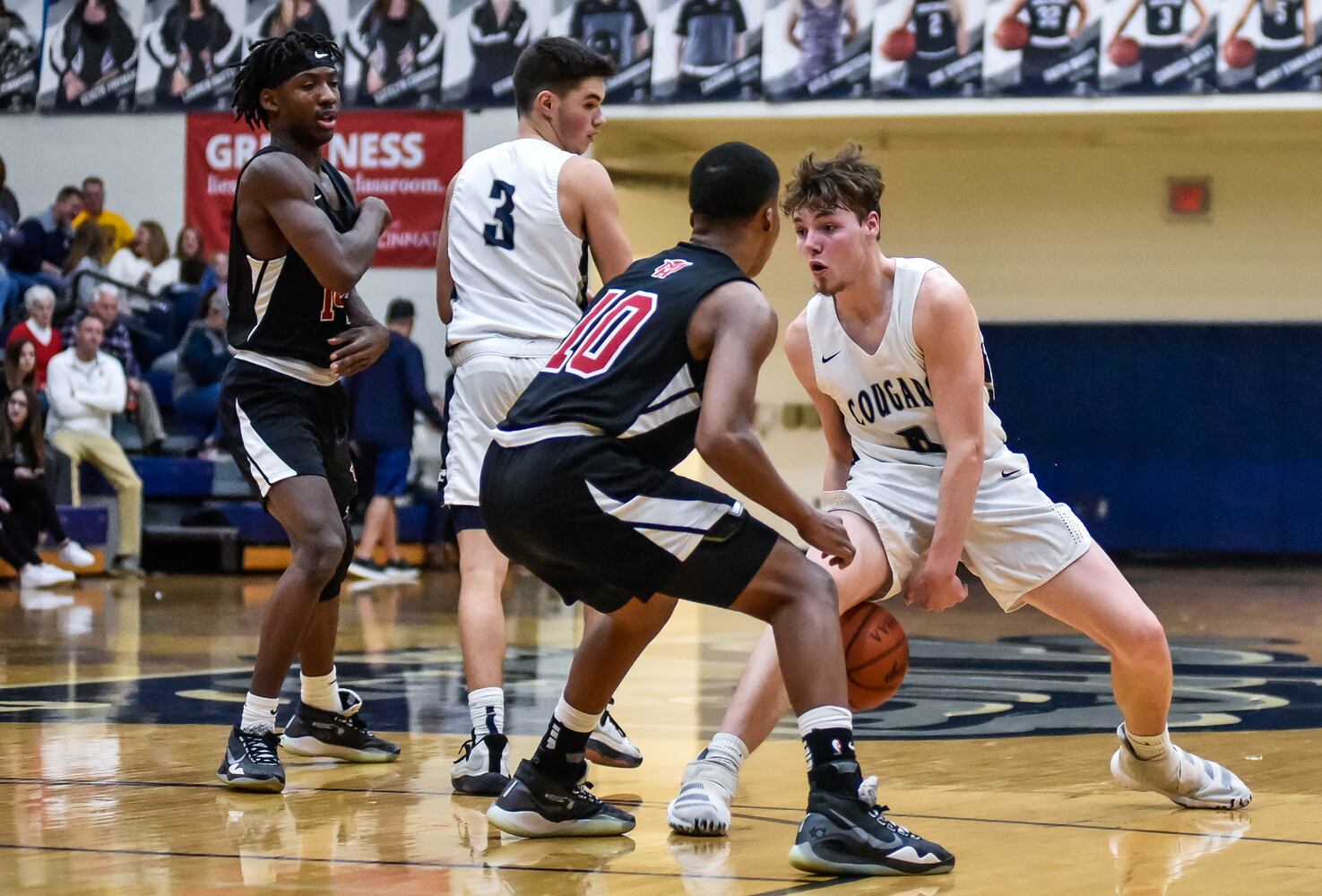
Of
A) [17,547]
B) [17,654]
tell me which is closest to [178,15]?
[17,547]

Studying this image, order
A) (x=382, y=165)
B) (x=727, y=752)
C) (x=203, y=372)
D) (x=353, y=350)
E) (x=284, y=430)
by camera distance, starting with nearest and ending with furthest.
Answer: (x=727, y=752)
(x=284, y=430)
(x=353, y=350)
(x=203, y=372)
(x=382, y=165)

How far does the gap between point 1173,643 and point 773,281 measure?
929cm

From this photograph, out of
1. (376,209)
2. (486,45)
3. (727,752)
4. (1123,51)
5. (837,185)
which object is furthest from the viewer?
(486,45)

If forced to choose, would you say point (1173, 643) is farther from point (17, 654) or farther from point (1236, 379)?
point (1236, 379)

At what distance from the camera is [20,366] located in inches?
480

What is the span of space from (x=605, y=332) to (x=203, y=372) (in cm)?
1091

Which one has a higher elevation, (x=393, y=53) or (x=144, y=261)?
(x=393, y=53)

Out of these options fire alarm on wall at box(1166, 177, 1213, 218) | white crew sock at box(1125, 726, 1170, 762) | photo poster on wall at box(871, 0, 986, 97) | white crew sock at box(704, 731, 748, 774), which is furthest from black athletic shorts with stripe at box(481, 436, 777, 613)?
fire alarm on wall at box(1166, 177, 1213, 218)

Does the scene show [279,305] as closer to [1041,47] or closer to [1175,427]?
[1041,47]

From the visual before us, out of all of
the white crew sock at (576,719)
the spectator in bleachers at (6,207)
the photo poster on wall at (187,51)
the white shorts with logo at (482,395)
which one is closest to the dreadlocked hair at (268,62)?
the white shorts with logo at (482,395)

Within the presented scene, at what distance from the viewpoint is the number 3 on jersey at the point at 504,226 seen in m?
4.72

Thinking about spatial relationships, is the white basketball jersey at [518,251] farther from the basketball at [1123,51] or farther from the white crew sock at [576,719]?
the basketball at [1123,51]

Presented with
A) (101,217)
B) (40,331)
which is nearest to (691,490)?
(40,331)

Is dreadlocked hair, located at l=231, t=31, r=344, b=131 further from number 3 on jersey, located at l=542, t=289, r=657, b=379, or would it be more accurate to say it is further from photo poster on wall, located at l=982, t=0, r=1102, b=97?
photo poster on wall, located at l=982, t=0, r=1102, b=97
